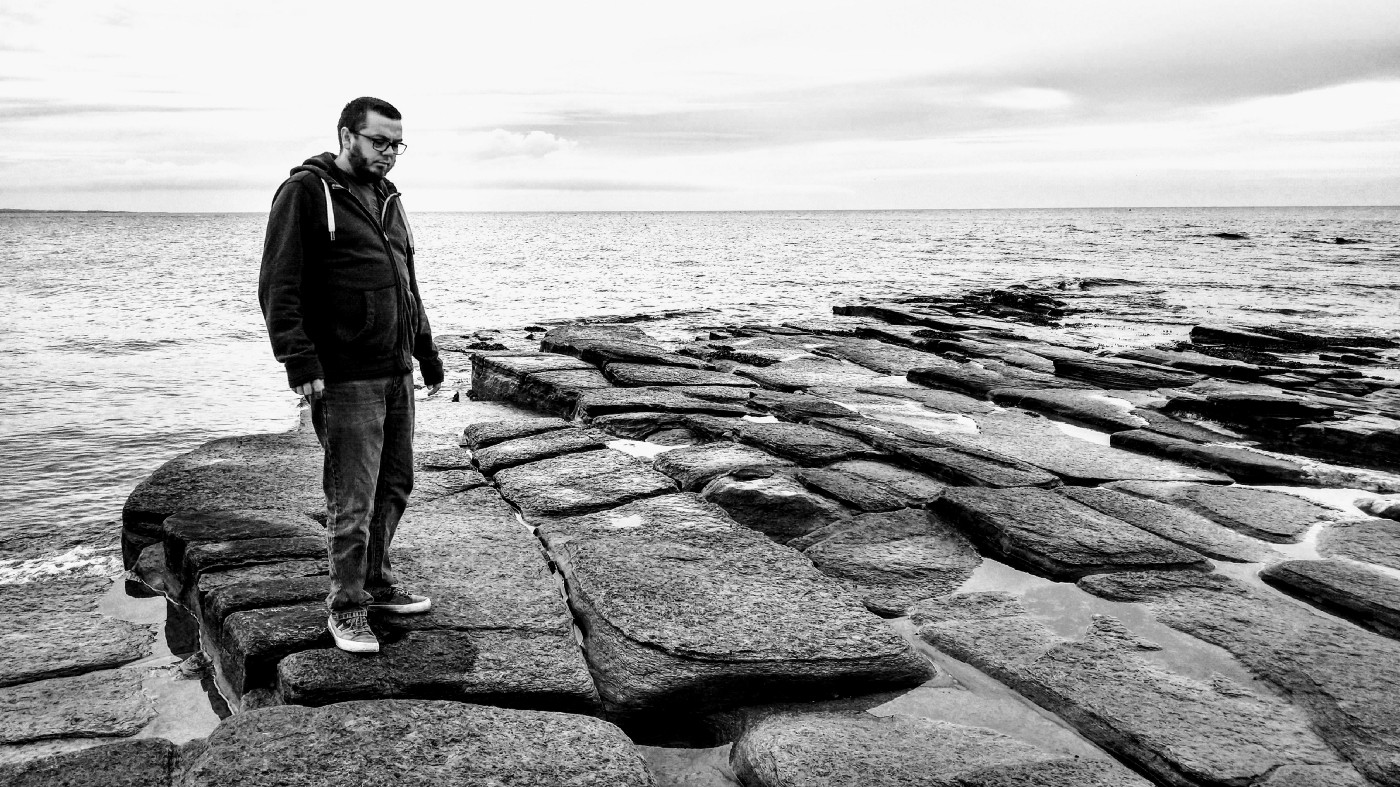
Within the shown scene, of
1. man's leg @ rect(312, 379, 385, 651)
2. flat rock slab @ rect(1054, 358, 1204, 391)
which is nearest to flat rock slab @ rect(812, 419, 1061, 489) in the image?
flat rock slab @ rect(1054, 358, 1204, 391)

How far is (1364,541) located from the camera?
531 centimetres

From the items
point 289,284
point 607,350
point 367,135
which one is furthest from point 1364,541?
point 607,350

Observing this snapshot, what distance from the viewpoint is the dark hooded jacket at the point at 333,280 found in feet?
10.8

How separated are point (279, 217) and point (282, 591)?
174 cm

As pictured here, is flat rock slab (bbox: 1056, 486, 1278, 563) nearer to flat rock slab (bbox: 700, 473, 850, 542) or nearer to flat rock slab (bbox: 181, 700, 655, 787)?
flat rock slab (bbox: 700, 473, 850, 542)

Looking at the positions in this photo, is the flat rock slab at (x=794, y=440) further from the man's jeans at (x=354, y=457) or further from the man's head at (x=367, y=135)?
the man's head at (x=367, y=135)

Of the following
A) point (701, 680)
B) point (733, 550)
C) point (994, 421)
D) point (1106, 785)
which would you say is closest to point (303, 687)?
point (701, 680)

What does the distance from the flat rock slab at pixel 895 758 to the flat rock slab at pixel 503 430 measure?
4.54 metres

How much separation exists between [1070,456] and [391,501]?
5.42 meters

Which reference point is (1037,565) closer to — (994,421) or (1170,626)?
(1170,626)

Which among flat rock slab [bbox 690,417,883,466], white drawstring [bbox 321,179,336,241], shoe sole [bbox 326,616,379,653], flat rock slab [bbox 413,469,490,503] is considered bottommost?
flat rock slab [bbox 413,469,490,503]

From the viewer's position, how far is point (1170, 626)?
13.8 ft

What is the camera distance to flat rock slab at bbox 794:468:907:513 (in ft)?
19.2

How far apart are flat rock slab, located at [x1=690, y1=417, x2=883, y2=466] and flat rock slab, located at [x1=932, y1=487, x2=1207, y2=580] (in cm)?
121
